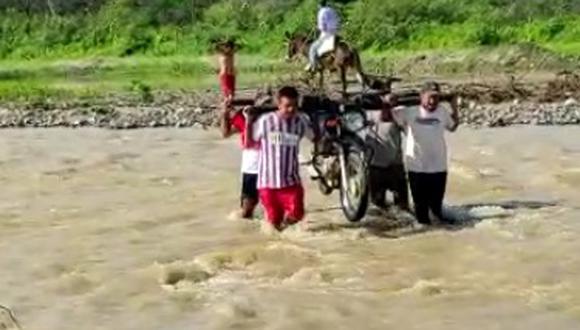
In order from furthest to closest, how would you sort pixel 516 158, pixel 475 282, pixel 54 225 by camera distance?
pixel 516 158 < pixel 54 225 < pixel 475 282

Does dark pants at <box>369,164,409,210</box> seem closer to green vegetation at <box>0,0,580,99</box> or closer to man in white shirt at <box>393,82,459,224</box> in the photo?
man in white shirt at <box>393,82,459,224</box>

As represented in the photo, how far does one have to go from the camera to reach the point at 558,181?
1705cm

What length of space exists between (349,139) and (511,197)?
302 centimetres

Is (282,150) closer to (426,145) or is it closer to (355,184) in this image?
(355,184)

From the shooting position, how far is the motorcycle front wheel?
42.7ft

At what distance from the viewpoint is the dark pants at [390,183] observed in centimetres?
1369

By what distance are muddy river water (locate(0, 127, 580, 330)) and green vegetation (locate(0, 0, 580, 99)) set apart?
20.8 m

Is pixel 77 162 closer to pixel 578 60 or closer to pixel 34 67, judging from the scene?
pixel 578 60

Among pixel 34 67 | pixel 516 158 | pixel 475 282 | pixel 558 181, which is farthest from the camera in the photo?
pixel 34 67

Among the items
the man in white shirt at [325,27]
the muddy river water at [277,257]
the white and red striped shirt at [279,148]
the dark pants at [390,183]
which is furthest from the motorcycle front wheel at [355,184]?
the man in white shirt at [325,27]

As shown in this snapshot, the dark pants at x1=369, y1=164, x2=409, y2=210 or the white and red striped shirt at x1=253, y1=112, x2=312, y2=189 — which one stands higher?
the white and red striped shirt at x1=253, y1=112, x2=312, y2=189

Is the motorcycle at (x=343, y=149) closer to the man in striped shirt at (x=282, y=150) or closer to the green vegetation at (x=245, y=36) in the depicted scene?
the man in striped shirt at (x=282, y=150)

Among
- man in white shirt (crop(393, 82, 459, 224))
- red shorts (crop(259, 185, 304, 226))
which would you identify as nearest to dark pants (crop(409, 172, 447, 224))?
man in white shirt (crop(393, 82, 459, 224))

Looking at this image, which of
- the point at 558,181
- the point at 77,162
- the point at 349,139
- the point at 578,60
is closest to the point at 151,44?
the point at 578,60
